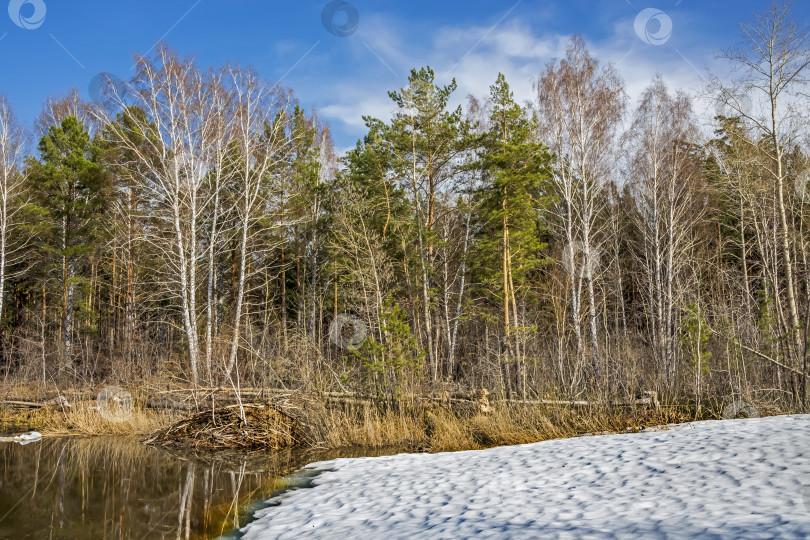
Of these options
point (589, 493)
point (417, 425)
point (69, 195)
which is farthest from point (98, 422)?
point (69, 195)

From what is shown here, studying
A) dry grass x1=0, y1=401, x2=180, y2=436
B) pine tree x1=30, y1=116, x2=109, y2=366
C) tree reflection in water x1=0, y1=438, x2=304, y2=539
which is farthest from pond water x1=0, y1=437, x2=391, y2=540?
pine tree x1=30, y1=116, x2=109, y2=366

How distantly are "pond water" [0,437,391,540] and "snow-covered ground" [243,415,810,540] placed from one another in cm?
82

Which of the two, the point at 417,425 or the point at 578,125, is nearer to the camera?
the point at 417,425

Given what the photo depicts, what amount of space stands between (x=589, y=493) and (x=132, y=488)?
20.8 feet

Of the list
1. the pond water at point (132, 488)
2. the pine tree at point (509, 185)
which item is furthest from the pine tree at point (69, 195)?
the pine tree at point (509, 185)

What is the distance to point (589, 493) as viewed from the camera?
→ 5109mm

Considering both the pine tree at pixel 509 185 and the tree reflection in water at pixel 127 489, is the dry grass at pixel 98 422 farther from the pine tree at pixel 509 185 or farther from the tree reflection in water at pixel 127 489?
the pine tree at pixel 509 185

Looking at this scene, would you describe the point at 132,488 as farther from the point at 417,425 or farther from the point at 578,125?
the point at 578,125

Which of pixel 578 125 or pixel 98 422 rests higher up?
pixel 578 125

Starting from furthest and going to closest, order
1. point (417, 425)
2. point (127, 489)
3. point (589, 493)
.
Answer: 1. point (417, 425)
2. point (127, 489)
3. point (589, 493)

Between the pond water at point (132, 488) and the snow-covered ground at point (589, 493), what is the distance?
2.69ft

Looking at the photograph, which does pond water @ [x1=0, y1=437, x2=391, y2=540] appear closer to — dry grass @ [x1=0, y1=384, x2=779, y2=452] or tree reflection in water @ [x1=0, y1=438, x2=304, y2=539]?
tree reflection in water @ [x1=0, y1=438, x2=304, y2=539]

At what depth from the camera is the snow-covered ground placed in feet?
13.2

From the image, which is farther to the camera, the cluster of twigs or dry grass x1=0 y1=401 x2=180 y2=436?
dry grass x1=0 y1=401 x2=180 y2=436
